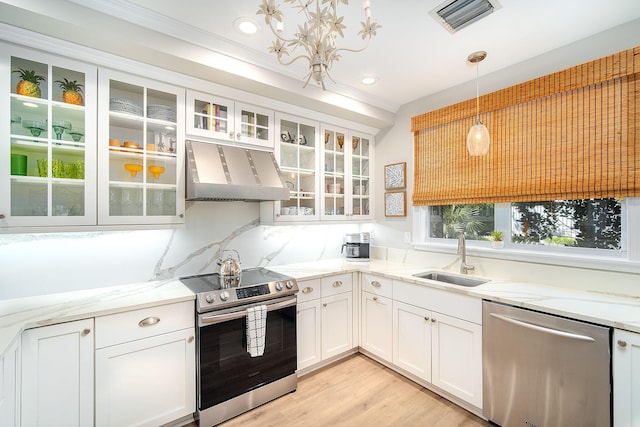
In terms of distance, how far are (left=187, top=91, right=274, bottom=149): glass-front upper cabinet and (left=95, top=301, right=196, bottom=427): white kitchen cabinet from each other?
1.32m

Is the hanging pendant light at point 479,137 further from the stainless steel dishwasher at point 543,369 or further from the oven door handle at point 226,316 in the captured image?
the oven door handle at point 226,316

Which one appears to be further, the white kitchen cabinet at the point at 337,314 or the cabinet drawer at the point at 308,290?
the white kitchen cabinet at the point at 337,314

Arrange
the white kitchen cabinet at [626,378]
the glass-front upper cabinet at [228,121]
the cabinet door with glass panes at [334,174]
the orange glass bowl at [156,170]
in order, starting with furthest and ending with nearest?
the cabinet door with glass panes at [334,174] < the glass-front upper cabinet at [228,121] < the orange glass bowl at [156,170] < the white kitchen cabinet at [626,378]

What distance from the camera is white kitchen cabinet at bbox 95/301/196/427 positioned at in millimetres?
Result: 1661

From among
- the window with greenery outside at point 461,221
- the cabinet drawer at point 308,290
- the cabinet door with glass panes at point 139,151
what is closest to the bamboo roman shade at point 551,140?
the window with greenery outside at point 461,221

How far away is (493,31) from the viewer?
1947mm

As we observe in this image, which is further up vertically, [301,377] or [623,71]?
[623,71]

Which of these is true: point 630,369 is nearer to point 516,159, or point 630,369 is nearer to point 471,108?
point 516,159

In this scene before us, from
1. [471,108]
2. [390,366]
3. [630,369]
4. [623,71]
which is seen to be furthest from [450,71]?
[390,366]

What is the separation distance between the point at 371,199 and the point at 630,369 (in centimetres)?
246

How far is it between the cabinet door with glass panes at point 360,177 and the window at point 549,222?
915mm

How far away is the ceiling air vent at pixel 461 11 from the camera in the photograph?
1687 millimetres

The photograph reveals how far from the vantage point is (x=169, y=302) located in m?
1.84

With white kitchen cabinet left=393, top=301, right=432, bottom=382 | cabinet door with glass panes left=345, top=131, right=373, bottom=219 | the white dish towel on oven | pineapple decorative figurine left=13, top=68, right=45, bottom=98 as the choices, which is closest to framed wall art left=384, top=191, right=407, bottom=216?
cabinet door with glass panes left=345, top=131, right=373, bottom=219
